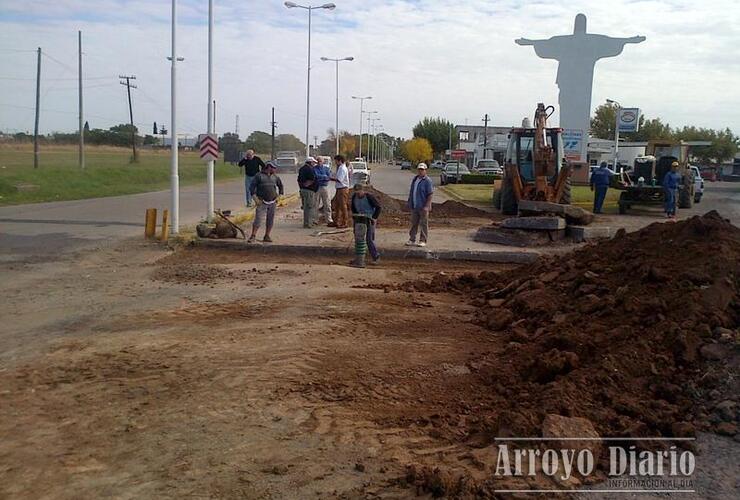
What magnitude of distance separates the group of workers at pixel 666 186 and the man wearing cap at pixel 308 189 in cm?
1152

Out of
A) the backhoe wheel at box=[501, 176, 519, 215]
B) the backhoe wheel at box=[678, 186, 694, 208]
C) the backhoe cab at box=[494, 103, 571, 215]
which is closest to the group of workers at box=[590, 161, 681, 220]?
the backhoe wheel at box=[678, 186, 694, 208]

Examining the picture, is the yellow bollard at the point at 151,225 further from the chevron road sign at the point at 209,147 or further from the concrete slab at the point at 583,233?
the concrete slab at the point at 583,233

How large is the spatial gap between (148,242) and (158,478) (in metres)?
11.7

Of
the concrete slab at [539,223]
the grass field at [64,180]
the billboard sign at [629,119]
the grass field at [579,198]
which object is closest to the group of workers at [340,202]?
the concrete slab at [539,223]

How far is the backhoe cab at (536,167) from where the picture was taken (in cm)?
1941

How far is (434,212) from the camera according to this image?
2378cm

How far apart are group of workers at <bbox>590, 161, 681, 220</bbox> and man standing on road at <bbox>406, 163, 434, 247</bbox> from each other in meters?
11.6

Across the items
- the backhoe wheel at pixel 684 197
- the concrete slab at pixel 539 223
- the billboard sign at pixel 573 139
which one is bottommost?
the concrete slab at pixel 539 223

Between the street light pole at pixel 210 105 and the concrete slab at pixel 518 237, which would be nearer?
the concrete slab at pixel 518 237

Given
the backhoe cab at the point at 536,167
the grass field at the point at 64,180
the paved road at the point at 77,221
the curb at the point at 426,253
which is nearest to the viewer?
the curb at the point at 426,253

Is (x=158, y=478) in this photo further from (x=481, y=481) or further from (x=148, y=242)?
(x=148, y=242)

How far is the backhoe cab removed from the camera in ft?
63.7

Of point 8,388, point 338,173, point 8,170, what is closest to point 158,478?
point 8,388

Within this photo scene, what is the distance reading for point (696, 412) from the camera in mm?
4695
